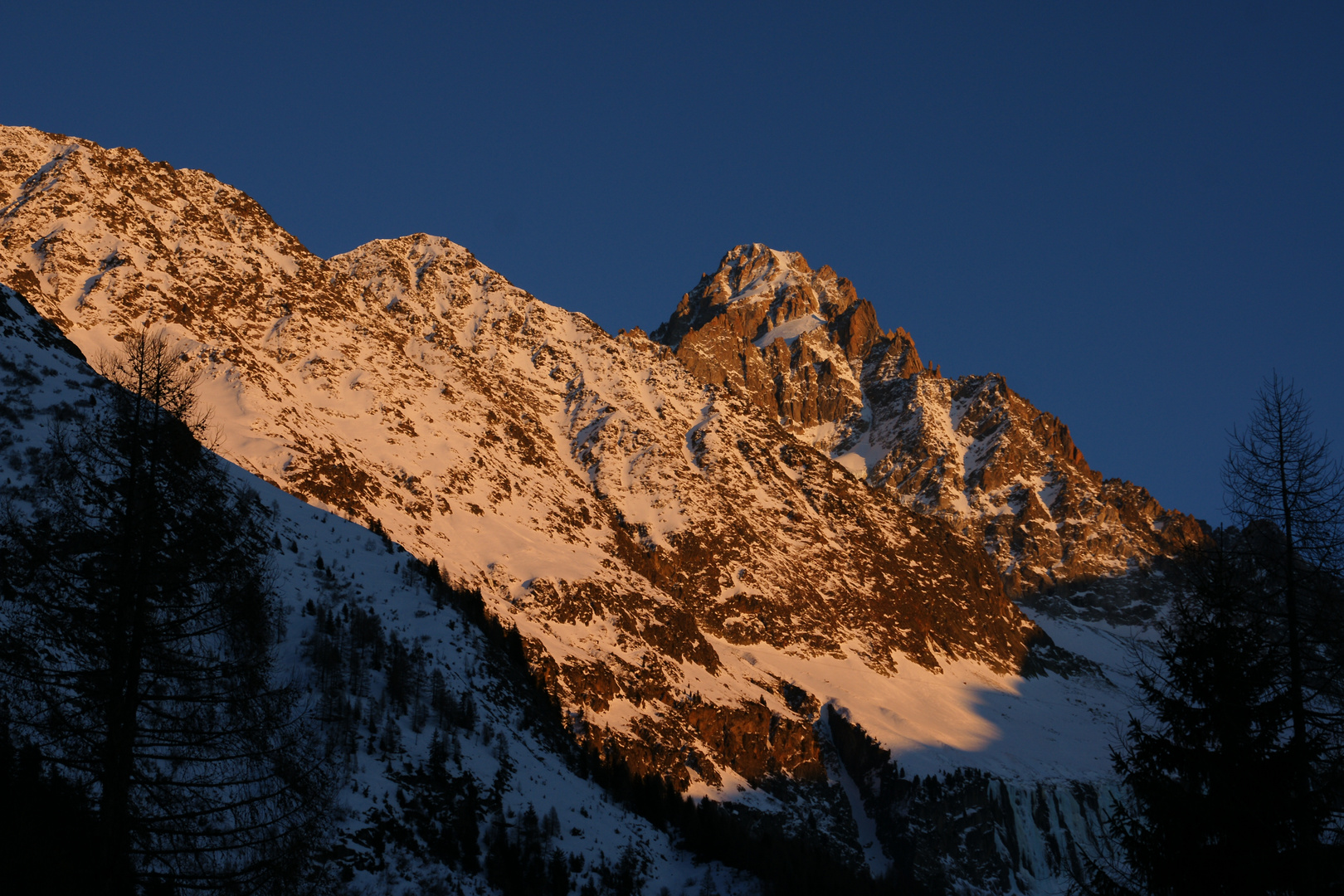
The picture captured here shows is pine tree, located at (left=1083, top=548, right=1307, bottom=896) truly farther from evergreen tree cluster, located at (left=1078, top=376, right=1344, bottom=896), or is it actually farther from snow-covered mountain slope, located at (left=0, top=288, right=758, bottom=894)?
snow-covered mountain slope, located at (left=0, top=288, right=758, bottom=894)

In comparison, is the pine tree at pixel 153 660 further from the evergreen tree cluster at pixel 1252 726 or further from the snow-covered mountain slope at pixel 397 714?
the snow-covered mountain slope at pixel 397 714

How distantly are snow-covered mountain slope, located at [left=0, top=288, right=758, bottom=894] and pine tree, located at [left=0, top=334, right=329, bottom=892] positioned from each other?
39.7 metres

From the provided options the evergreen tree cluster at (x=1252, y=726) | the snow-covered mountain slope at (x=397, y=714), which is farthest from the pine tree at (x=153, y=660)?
the snow-covered mountain slope at (x=397, y=714)

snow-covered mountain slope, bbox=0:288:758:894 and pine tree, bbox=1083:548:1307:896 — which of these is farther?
snow-covered mountain slope, bbox=0:288:758:894

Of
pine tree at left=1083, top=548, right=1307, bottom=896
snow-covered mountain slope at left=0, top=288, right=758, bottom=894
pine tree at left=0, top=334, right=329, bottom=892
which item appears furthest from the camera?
snow-covered mountain slope at left=0, top=288, right=758, bottom=894

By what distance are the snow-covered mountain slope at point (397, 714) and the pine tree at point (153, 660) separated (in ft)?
130

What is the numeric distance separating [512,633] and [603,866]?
4387 centimetres

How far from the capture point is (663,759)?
14450 cm

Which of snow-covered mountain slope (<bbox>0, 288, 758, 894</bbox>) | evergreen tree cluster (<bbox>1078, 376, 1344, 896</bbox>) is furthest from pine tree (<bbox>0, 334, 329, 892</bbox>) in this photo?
snow-covered mountain slope (<bbox>0, 288, 758, 894</bbox>)

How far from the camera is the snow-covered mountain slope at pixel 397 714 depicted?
64250 mm

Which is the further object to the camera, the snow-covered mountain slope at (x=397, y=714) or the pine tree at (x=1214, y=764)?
the snow-covered mountain slope at (x=397, y=714)

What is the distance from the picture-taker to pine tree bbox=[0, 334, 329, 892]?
16.4 metres

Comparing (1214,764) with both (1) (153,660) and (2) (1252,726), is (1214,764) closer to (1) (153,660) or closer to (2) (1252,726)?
(2) (1252,726)

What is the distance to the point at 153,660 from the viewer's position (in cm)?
1723
